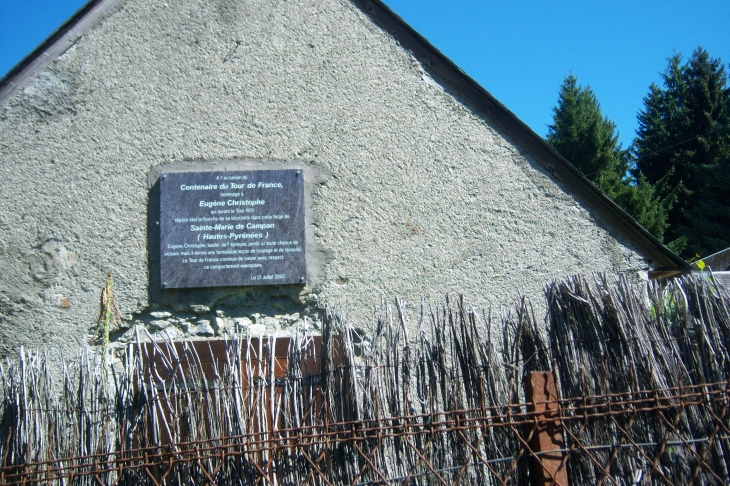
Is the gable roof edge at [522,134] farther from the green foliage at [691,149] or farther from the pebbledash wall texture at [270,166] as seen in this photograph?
the green foliage at [691,149]

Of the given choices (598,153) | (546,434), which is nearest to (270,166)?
(546,434)

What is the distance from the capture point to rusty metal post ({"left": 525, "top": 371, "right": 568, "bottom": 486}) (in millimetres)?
2812

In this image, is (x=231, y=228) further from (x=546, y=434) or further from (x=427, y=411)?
(x=546, y=434)

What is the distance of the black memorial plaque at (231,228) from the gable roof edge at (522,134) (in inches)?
59.0

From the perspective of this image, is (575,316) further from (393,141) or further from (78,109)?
(78,109)

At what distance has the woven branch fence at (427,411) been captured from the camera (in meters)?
2.86

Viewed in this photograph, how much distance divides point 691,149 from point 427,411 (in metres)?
24.8

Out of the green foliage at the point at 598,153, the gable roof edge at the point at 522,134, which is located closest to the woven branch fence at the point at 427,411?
the gable roof edge at the point at 522,134

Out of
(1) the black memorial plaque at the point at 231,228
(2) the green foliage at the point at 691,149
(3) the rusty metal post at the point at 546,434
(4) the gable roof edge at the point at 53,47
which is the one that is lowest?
(3) the rusty metal post at the point at 546,434

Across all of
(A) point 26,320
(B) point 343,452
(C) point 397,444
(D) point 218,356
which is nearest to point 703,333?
(C) point 397,444

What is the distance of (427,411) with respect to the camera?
116 inches

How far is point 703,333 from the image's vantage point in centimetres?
304

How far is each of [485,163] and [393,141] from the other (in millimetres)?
772

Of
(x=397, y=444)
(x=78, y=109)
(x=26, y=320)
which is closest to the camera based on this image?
(x=397, y=444)
